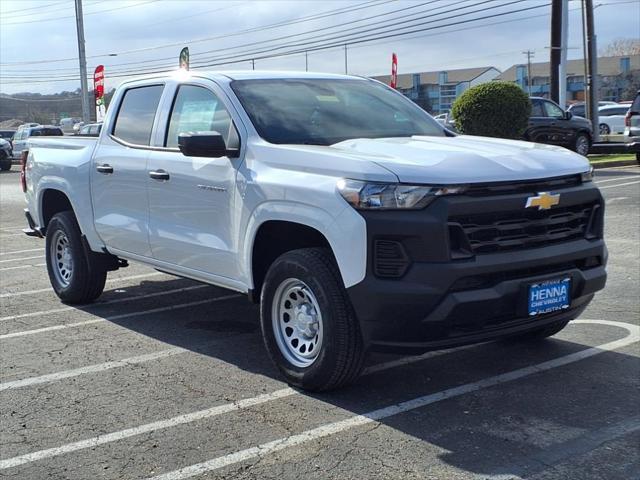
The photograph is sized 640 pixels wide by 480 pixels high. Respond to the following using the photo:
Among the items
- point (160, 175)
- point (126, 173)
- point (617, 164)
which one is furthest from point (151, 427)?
point (617, 164)

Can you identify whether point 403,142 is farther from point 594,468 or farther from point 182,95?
point 594,468

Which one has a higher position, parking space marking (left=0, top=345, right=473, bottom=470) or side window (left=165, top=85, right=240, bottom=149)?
side window (left=165, top=85, right=240, bottom=149)

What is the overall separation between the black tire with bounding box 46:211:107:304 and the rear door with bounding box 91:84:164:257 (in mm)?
503

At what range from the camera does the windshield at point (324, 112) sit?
17.8 ft

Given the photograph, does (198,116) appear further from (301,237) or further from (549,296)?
(549,296)

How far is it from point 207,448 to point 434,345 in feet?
4.36

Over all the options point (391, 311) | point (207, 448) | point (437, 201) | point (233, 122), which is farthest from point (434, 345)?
point (233, 122)

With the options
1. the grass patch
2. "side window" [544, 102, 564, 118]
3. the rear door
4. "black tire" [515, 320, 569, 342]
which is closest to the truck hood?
"black tire" [515, 320, 569, 342]

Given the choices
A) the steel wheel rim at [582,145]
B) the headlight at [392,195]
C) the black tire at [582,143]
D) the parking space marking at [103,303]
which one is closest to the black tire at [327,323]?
the headlight at [392,195]

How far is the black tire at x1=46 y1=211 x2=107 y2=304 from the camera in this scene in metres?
7.38

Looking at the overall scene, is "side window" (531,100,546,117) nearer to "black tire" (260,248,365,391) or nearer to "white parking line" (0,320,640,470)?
"white parking line" (0,320,640,470)

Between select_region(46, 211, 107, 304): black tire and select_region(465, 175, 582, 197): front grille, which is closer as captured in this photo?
select_region(465, 175, 582, 197): front grille

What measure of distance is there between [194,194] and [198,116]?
2.07ft

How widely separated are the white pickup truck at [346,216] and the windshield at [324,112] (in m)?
0.01
